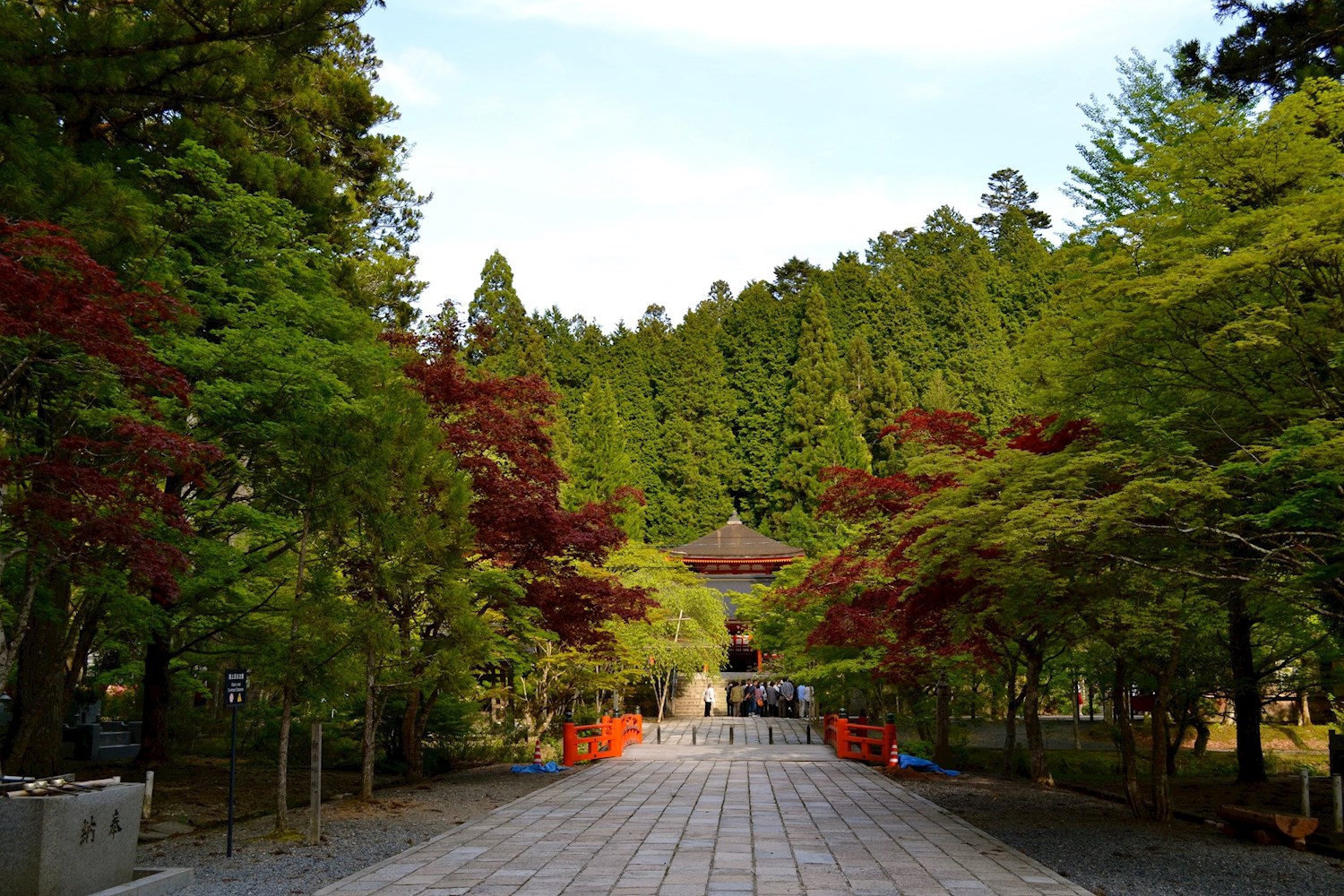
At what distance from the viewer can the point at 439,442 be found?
41.5 ft

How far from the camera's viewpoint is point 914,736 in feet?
73.8

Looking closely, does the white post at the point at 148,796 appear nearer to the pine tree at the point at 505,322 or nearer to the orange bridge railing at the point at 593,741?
the orange bridge railing at the point at 593,741

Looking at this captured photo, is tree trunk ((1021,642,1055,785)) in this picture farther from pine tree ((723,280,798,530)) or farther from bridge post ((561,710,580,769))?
pine tree ((723,280,798,530))

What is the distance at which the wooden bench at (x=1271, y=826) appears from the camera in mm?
9023

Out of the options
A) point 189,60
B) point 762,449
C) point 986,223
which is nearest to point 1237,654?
point 189,60

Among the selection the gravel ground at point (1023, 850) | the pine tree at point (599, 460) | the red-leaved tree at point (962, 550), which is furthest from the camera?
the pine tree at point (599, 460)

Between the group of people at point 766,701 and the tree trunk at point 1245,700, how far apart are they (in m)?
16.8

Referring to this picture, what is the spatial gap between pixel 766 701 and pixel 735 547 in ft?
27.7

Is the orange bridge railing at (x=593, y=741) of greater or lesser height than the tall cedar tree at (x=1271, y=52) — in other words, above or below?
below

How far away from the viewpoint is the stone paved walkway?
7.01 meters

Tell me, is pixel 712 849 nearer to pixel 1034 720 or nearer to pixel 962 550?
pixel 962 550

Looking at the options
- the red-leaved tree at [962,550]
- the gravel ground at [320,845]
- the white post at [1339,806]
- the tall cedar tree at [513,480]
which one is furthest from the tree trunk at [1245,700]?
the gravel ground at [320,845]

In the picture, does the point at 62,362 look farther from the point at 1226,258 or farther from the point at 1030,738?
the point at 1030,738

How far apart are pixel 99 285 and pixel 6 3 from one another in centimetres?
449
